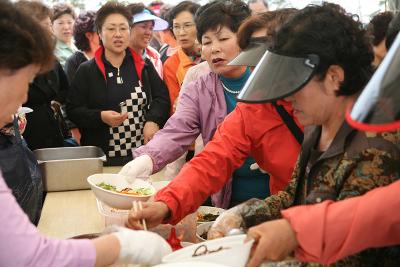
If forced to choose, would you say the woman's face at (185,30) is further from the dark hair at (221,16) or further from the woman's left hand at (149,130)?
the dark hair at (221,16)

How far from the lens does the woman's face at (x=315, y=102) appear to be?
54.9 inches

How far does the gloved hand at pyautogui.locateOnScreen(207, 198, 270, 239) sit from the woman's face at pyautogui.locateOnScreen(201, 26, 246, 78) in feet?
2.67

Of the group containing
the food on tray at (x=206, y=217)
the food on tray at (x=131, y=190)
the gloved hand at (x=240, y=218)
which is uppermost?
the gloved hand at (x=240, y=218)

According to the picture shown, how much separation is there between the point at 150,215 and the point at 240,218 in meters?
0.27

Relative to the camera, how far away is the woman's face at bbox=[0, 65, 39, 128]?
1.16 metres

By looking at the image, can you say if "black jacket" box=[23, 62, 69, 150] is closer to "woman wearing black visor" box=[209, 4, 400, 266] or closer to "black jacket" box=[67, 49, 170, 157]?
"black jacket" box=[67, 49, 170, 157]

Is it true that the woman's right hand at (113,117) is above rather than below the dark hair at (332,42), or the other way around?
below

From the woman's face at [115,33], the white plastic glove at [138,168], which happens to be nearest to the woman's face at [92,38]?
the woman's face at [115,33]

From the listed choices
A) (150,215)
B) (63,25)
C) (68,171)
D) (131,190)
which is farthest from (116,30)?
(150,215)

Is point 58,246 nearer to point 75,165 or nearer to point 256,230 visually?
point 256,230

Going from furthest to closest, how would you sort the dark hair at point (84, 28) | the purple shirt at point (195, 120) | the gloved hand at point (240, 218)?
the dark hair at point (84, 28) → the purple shirt at point (195, 120) → the gloved hand at point (240, 218)

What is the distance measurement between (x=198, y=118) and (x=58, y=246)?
4.18ft

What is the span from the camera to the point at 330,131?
4.93 ft

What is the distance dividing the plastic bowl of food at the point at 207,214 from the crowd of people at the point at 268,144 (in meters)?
0.15
